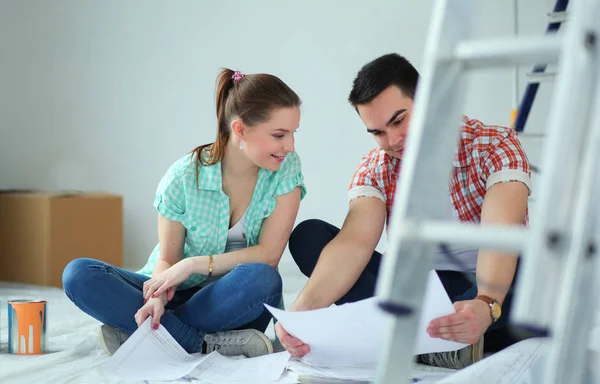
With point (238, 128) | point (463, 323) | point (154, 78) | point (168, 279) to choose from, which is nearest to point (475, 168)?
point (463, 323)

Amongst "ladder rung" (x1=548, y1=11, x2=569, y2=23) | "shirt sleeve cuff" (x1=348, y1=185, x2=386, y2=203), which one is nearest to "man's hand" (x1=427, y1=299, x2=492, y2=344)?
"shirt sleeve cuff" (x1=348, y1=185, x2=386, y2=203)

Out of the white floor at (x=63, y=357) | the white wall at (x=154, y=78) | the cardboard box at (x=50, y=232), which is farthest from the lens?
the white wall at (x=154, y=78)

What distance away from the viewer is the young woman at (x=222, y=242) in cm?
162

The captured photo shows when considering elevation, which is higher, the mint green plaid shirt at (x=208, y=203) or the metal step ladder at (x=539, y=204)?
the metal step ladder at (x=539, y=204)

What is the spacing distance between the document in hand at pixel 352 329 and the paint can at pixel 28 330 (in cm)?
69

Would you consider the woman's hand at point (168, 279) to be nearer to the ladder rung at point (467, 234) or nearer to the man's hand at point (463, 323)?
the man's hand at point (463, 323)

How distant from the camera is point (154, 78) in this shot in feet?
12.7

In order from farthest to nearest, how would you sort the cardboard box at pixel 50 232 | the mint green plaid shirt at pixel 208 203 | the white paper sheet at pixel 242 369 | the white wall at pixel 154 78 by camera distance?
the white wall at pixel 154 78 < the cardboard box at pixel 50 232 < the mint green plaid shirt at pixel 208 203 < the white paper sheet at pixel 242 369

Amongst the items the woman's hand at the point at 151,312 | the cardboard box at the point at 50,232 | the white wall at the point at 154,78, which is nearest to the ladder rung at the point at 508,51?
the woman's hand at the point at 151,312

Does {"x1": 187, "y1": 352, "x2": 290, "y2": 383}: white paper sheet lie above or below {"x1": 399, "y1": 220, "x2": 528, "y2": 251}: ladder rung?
below

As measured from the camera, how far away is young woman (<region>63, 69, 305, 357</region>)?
1.62 meters

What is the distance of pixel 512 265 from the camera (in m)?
1.36

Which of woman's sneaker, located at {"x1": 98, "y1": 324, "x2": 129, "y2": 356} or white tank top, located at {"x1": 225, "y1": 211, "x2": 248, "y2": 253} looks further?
white tank top, located at {"x1": 225, "y1": 211, "x2": 248, "y2": 253}

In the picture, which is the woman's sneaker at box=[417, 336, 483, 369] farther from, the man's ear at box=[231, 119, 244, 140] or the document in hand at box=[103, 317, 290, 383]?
the man's ear at box=[231, 119, 244, 140]
